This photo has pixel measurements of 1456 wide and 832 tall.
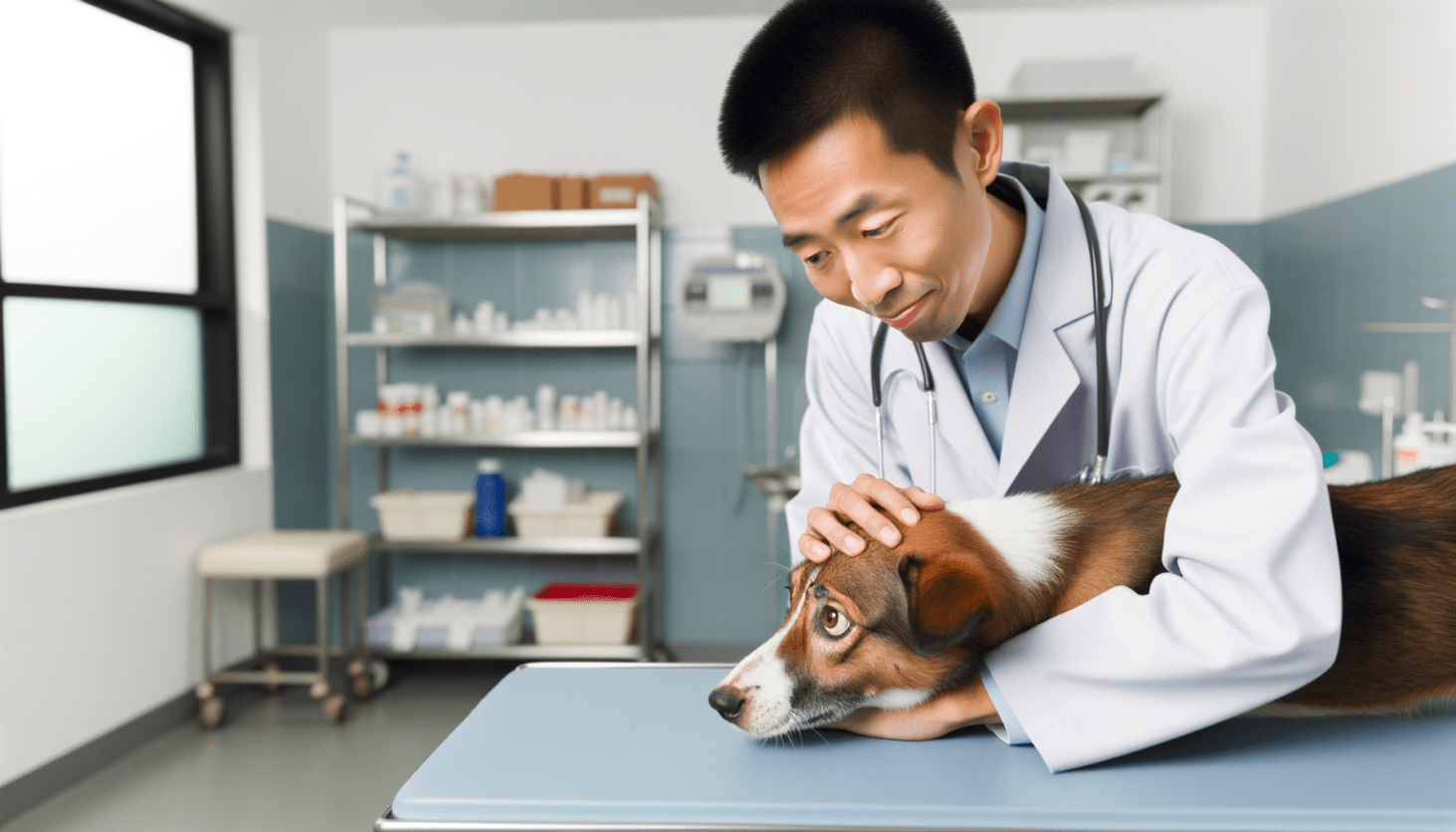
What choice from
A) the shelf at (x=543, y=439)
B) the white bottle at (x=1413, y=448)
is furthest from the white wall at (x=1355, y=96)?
the shelf at (x=543, y=439)

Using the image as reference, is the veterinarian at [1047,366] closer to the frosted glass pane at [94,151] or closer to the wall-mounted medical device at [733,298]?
the wall-mounted medical device at [733,298]

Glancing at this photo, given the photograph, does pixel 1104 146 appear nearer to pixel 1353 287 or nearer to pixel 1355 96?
pixel 1355 96

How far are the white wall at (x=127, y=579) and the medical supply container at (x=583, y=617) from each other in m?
1.11

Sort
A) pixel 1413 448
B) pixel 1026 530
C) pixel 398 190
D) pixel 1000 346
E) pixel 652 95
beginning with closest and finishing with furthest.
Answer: pixel 1026 530
pixel 1000 346
pixel 1413 448
pixel 398 190
pixel 652 95

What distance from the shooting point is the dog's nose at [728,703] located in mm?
736

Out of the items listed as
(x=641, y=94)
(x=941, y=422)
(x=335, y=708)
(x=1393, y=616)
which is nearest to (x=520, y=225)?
(x=641, y=94)

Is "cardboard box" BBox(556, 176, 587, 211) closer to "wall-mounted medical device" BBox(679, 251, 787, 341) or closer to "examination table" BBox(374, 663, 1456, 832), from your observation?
"wall-mounted medical device" BBox(679, 251, 787, 341)

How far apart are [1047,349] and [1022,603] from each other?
1.11ft

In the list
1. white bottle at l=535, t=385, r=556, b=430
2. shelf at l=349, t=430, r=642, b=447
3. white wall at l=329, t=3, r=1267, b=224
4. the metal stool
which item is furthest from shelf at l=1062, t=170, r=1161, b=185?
the metal stool

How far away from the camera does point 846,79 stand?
0.77m

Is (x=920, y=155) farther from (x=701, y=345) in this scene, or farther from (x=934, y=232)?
(x=701, y=345)

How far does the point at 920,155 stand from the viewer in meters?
0.79

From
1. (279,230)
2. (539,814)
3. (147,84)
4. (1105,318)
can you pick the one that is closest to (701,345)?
(279,230)

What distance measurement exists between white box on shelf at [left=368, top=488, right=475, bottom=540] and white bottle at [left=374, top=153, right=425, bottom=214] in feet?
3.72
